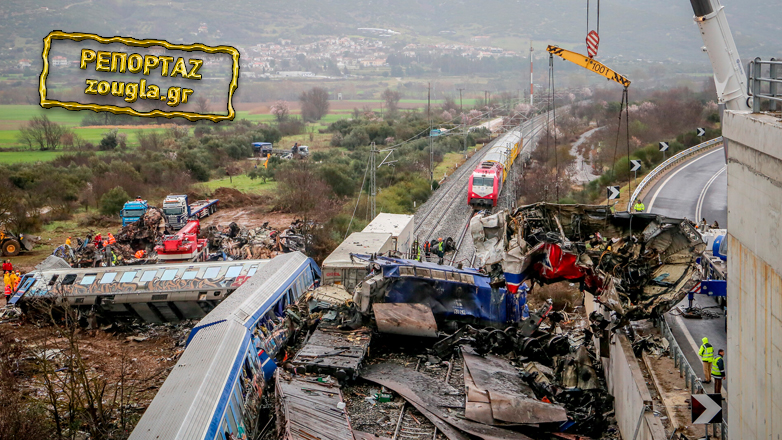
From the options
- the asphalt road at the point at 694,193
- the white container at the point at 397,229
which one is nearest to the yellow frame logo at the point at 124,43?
the white container at the point at 397,229

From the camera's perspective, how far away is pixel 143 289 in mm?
21609

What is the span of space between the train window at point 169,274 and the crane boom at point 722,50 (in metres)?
17.7

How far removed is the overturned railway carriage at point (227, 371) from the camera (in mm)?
10828

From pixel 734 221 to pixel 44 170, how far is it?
2069 inches

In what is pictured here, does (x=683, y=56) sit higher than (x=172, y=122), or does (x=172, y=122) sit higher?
(x=683, y=56)

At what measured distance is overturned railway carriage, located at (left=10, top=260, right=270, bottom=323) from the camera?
21.5 metres

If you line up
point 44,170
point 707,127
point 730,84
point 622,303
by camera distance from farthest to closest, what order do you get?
point 707,127, point 44,170, point 730,84, point 622,303

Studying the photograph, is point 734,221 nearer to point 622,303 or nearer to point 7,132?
point 622,303

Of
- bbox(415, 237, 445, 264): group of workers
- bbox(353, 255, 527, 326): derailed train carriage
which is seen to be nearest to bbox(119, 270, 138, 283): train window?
bbox(353, 255, 527, 326): derailed train carriage

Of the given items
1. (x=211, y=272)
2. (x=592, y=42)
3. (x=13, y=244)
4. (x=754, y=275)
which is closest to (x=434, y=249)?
(x=211, y=272)

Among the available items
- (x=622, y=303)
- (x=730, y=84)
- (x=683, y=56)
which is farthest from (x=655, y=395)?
(x=683, y=56)

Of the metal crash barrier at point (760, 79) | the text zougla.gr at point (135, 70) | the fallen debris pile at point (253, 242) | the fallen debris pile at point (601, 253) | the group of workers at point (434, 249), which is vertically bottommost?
the group of workers at point (434, 249)

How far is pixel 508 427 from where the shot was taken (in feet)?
43.4

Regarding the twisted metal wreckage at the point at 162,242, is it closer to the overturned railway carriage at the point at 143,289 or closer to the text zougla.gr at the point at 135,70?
the overturned railway carriage at the point at 143,289
